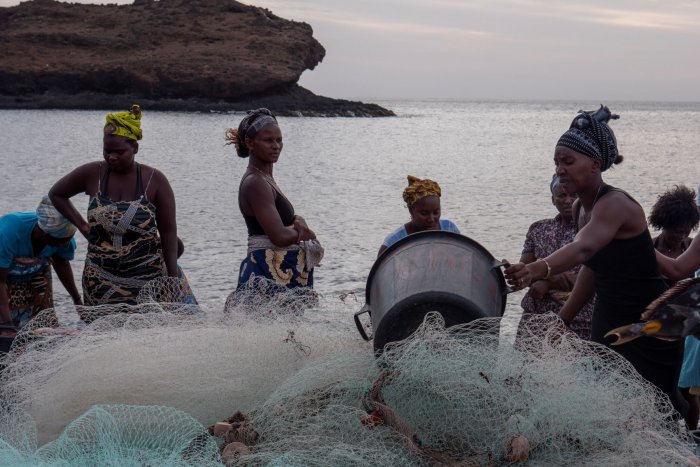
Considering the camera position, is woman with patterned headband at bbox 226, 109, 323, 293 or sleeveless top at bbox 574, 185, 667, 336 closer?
sleeveless top at bbox 574, 185, 667, 336

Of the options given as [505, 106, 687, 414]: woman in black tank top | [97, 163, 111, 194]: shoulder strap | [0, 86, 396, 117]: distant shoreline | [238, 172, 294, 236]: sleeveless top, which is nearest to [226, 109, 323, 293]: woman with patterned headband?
[238, 172, 294, 236]: sleeveless top

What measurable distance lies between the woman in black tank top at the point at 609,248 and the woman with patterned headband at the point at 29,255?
286 centimetres

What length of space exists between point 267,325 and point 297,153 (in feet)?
107

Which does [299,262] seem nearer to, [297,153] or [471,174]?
[471,174]

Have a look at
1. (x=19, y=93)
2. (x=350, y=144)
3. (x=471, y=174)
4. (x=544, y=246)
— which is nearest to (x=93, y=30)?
(x=19, y=93)

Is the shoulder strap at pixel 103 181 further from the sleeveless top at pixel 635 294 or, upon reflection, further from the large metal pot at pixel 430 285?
the sleeveless top at pixel 635 294

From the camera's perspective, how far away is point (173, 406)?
2.68m

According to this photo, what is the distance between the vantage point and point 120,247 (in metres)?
4.02

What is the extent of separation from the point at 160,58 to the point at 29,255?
77929 millimetres

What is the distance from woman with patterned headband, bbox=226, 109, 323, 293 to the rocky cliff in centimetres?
6842

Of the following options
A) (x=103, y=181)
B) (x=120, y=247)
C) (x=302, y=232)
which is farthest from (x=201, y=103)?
(x=302, y=232)

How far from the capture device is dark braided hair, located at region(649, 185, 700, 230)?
463 cm

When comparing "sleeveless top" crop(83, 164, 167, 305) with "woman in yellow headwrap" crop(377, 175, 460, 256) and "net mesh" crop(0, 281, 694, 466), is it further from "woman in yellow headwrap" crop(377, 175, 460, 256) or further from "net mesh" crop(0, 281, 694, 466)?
"woman in yellow headwrap" crop(377, 175, 460, 256)

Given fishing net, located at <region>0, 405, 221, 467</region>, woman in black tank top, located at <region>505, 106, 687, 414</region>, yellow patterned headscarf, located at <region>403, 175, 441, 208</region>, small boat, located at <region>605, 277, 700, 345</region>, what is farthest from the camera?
yellow patterned headscarf, located at <region>403, 175, 441, 208</region>
